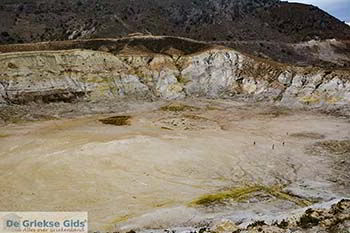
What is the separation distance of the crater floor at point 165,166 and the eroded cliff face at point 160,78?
20.6 feet

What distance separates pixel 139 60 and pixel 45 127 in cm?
1924

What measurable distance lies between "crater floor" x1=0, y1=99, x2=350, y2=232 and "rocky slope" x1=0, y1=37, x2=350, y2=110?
627 cm

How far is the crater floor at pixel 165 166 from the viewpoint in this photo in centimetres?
2075

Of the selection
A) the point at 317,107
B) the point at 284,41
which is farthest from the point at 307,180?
the point at 284,41

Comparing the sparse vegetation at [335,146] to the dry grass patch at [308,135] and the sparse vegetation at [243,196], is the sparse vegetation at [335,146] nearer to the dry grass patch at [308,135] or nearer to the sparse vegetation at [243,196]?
the dry grass patch at [308,135]

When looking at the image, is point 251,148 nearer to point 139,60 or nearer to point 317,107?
point 317,107

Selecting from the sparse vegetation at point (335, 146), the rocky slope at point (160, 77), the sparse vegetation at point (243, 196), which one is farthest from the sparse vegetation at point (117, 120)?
the sparse vegetation at point (243, 196)

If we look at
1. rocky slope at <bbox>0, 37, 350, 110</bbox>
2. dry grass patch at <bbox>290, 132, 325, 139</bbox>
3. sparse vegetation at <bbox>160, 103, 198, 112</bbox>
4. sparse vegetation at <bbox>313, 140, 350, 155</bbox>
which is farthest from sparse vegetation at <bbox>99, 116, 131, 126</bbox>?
sparse vegetation at <bbox>313, 140, 350, 155</bbox>

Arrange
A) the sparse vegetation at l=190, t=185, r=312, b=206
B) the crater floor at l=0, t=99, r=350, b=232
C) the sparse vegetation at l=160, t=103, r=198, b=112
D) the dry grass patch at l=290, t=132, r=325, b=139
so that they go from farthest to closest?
the sparse vegetation at l=160, t=103, r=198, b=112, the dry grass patch at l=290, t=132, r=325, b=139, the sparse vegetation at l=190, t=185, r=312, b=206, the crater floor at l=0, t=99, r=350, b=232

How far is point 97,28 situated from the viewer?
77938 mm

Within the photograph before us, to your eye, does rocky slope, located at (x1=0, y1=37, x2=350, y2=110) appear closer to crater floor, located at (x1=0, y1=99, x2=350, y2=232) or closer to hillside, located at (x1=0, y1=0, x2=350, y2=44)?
crater floor, located at (x1=0, y1=99, x2=350, y2=232)

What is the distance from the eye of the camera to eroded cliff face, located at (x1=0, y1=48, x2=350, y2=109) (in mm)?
45781

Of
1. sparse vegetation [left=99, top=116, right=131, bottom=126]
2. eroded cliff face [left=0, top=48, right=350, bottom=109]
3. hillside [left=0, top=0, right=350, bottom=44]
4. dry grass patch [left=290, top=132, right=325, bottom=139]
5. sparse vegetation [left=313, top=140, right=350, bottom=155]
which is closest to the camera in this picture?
sparse vegetation [left=313, top=140, right=350, bottom=155]

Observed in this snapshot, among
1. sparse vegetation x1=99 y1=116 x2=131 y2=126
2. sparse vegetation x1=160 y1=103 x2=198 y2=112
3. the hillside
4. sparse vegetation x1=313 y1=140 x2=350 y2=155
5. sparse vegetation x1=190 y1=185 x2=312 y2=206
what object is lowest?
sparse vegetation x1=190 y1=185 x2=312 y2=206
